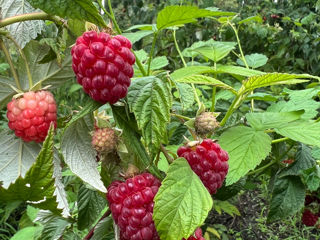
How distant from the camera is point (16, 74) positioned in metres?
0.40

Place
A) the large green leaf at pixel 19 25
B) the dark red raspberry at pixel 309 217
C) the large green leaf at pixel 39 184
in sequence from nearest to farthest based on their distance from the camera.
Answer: the large green leaf at pixel 39 184, the large green leaf at pixel 19 25, the dark red raspberry at pixel 309 217

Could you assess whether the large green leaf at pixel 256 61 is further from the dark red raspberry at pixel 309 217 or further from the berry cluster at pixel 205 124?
the berry cluster at pixel 205 124

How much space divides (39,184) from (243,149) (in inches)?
18.1

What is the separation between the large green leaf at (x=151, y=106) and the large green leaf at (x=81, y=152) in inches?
2.5

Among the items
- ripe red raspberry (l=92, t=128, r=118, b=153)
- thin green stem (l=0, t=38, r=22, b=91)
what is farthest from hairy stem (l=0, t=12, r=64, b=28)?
ripe red raspberry (l=92, t=128, r=118, b=153)

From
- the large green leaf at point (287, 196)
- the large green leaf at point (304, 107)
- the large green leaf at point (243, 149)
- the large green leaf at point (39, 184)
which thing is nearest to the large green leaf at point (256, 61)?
the large green leaf at point (304, 107)

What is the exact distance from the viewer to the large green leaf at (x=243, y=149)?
0.69m

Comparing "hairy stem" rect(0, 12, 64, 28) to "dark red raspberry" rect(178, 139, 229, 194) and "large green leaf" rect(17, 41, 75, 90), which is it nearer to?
"large green leaf" rect(17, 41, 75, 90)

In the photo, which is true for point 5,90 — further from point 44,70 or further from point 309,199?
point 309,199

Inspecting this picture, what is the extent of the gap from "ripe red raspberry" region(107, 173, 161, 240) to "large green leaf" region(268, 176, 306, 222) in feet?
2.05

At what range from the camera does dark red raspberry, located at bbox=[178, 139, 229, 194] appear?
0.49m

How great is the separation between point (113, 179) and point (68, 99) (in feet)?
8.61

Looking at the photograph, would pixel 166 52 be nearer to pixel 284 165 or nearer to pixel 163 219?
pixel 284 165

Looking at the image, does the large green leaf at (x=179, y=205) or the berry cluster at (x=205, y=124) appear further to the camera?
the berry cluster at (x=205, y=124)
